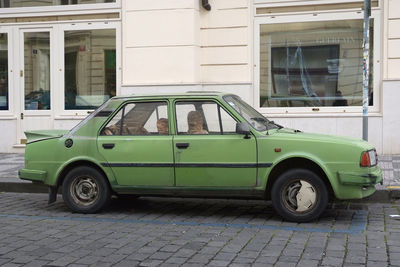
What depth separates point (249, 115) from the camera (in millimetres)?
7438

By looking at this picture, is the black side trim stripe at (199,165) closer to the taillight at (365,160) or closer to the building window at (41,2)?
the taillight at (365,160)

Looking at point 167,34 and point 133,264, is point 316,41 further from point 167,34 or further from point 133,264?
point 133,264

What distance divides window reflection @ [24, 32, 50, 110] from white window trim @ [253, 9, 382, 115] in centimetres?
516

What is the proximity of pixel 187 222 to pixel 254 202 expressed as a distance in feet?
5.45

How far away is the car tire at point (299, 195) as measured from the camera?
22.3 feet

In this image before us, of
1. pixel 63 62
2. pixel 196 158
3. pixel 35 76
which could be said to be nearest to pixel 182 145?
pixel 196 158

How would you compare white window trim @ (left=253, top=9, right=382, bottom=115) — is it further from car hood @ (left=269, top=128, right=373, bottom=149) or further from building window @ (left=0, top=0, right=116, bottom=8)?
car hood @ (left=269, top=128, right=373, bottom=149)

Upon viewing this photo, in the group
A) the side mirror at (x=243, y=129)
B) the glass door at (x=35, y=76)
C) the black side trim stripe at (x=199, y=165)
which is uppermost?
A: the glass door at (x=35, y=76)

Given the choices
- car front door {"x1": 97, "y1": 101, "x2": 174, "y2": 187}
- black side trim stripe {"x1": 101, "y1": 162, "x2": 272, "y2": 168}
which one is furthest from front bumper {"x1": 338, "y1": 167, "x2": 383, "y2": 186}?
car front door {"x1": 97, "y1": 101, "x2": 174, "y2": 187}

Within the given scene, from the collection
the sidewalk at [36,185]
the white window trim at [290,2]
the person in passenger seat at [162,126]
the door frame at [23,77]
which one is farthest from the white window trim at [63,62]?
the person in passenger seat at [162,126]

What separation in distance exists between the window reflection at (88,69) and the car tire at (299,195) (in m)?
8.13

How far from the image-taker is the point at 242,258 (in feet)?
17.4

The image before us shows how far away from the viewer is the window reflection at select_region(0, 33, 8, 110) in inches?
576

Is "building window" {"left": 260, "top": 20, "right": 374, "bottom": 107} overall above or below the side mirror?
above
